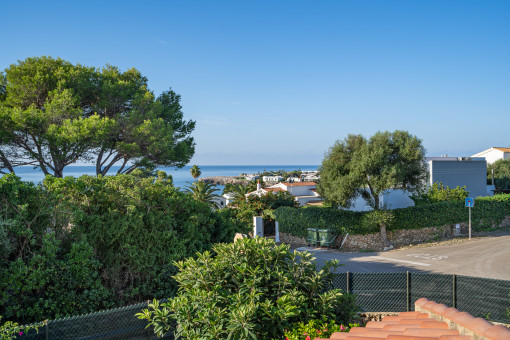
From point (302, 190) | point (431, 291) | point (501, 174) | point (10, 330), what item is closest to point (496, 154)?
point (501, 174)

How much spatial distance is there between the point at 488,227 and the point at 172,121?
2367 centimetres

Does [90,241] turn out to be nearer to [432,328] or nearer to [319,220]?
[432,328]

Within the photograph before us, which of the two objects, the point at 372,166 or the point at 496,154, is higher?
the point at 496,154

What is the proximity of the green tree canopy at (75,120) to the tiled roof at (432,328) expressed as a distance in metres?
16.6

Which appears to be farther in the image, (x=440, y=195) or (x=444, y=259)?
(x=440, y=195)

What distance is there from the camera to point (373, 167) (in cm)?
2097

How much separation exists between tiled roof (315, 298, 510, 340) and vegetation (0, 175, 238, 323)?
23.4 feet

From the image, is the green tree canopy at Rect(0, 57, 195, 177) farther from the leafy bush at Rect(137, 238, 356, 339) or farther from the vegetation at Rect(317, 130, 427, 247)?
the leafy bush at Rect(137, 238, 356, 339)

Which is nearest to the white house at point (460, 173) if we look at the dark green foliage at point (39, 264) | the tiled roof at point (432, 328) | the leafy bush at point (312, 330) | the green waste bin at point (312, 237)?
the green waste bin at point (312, 237)

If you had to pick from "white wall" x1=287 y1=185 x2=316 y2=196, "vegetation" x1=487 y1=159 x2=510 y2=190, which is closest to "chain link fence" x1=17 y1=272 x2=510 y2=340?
"vegetation" x1=487 y1=159 x2=510 y2=190

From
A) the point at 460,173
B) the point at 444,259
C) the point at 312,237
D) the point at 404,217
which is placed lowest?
the point at 444,259

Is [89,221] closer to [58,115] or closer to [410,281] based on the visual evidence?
[410,281]

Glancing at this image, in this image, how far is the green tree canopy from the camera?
18016 millimetres

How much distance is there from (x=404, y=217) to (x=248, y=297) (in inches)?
811
